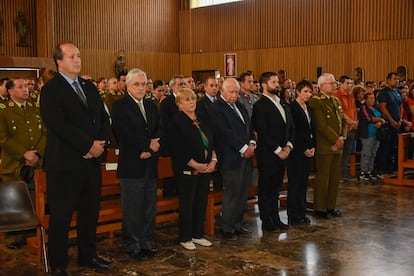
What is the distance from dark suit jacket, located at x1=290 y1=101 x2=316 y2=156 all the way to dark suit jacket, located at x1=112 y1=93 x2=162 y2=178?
1.87 meters

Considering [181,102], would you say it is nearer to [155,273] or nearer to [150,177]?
[150,177]

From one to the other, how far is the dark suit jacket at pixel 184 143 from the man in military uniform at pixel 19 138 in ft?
4.42

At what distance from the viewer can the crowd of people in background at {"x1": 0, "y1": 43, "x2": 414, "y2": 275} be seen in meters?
4.08

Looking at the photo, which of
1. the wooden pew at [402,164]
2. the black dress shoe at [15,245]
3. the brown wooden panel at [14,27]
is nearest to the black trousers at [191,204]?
the black dress shoe at [15,245]

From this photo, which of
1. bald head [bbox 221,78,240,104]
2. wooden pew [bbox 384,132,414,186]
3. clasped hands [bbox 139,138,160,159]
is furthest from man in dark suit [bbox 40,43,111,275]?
wooden pew [bbox 384,132,414,186]

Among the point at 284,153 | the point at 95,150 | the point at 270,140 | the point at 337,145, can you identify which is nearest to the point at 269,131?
the point at 270,140

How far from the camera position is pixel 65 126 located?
3963 millimetres

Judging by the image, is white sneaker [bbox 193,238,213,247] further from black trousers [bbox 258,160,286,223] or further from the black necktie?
the black necktie

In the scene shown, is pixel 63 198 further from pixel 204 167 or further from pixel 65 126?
pixel 204 167

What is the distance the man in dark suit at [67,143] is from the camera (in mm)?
4000

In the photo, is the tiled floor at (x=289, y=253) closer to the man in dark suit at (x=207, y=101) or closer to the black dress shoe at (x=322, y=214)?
the black dress shoe at (x=322, y=214)

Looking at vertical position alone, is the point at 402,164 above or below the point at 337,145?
below

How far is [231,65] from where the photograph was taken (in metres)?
18.8

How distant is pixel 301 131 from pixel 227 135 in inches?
40.0
